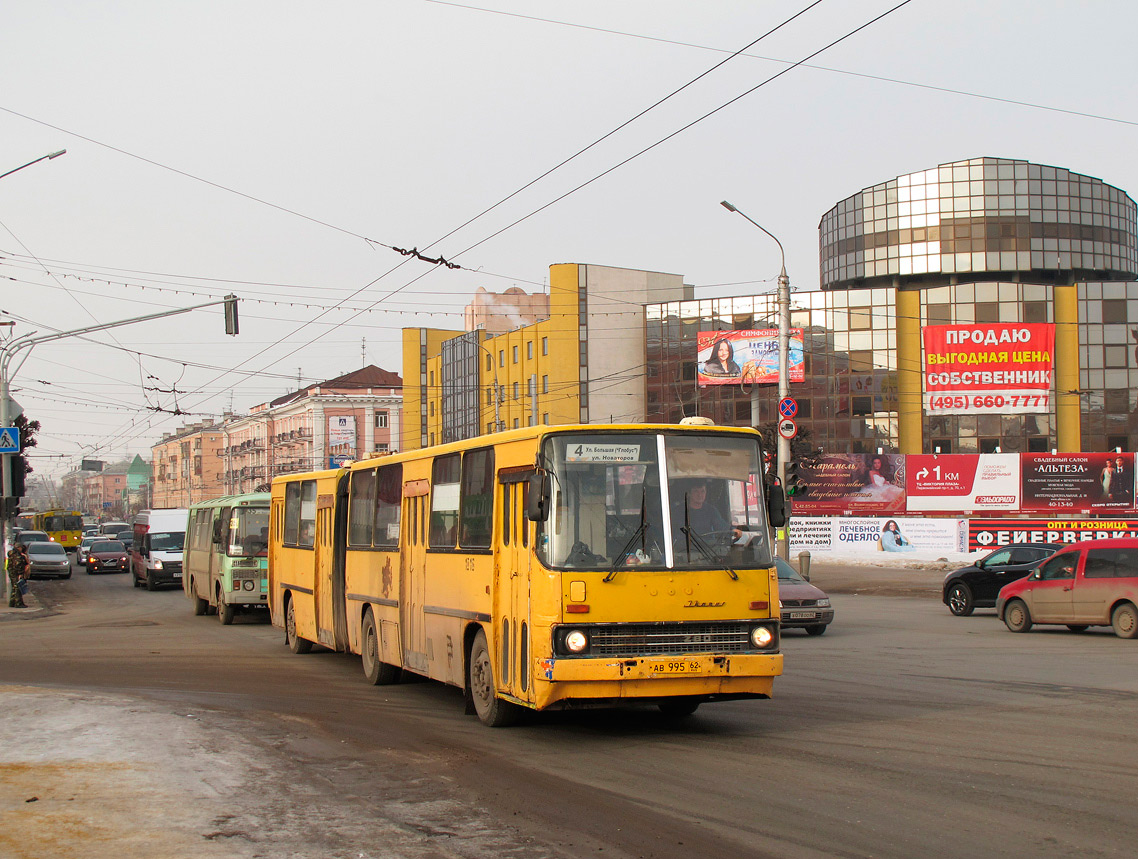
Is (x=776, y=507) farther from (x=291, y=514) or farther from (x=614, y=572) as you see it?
(x=291, y=514)

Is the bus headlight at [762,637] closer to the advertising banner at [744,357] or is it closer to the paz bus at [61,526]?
the advertising banner at [744,357]

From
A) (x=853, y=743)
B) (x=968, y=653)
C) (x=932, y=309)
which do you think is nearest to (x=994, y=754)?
(x=853, y=743)

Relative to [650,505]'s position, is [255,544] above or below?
below

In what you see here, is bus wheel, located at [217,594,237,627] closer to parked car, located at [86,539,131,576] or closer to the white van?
the white van

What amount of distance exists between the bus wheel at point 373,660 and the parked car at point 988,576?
604 inches

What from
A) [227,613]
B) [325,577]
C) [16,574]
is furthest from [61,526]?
[325,577]

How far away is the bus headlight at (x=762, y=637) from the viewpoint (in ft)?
32.4

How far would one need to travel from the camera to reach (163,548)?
38344 mm

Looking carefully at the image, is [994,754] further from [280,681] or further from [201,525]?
[201,525]

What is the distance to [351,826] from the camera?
7.04 metres

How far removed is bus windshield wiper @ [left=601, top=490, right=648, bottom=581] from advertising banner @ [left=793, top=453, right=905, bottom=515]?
148 feet

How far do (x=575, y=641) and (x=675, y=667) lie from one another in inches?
33.5

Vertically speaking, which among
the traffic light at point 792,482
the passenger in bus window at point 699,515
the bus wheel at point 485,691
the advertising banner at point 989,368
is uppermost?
the advertising banner at point 989,368

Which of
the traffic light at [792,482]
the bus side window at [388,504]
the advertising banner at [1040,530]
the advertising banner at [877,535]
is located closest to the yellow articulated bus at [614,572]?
the bus side window at [388,504]
